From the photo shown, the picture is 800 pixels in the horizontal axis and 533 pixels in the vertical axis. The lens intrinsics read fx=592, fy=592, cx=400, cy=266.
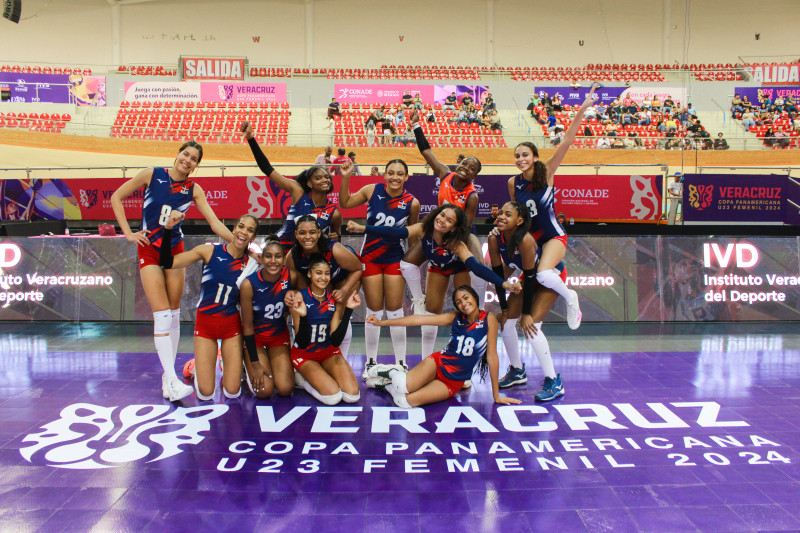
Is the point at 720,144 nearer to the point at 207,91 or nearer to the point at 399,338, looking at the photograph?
the point at 399,338

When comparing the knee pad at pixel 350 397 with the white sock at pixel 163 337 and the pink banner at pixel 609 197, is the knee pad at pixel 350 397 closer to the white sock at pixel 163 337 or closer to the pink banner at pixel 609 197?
the white sock at pixel 163 337

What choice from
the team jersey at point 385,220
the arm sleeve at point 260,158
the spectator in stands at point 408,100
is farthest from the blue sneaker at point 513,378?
the spectator in stands at point 408,100

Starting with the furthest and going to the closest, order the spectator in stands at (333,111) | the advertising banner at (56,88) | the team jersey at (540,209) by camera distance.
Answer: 1. the advertising banner at (56,88)
2. the spectator in stands at (333,111)
3. the team jersey at (540,209)

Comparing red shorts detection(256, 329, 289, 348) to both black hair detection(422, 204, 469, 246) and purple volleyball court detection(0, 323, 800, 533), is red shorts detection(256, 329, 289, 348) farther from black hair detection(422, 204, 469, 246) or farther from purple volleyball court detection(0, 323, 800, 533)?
black hair detection(422, 204, 469, 246)

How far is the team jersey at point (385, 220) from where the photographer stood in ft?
17.7

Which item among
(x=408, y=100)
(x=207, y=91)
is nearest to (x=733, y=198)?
(x=408, y=100)

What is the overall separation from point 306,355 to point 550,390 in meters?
2.07

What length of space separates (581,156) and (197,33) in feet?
67.9

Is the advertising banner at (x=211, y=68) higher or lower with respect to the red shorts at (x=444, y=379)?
higher

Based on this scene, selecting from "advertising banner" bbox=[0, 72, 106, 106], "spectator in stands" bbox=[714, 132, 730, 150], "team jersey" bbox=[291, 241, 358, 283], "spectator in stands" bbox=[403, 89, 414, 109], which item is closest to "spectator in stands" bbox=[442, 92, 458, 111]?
"spectator in stands" bbox=[403, 89, 414, 109]

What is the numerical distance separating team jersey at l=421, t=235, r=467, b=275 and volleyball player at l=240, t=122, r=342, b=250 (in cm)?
90

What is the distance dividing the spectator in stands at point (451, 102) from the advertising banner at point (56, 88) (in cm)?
1388

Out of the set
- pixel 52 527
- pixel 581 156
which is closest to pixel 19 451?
pixel 52 527

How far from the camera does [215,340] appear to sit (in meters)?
5.08
